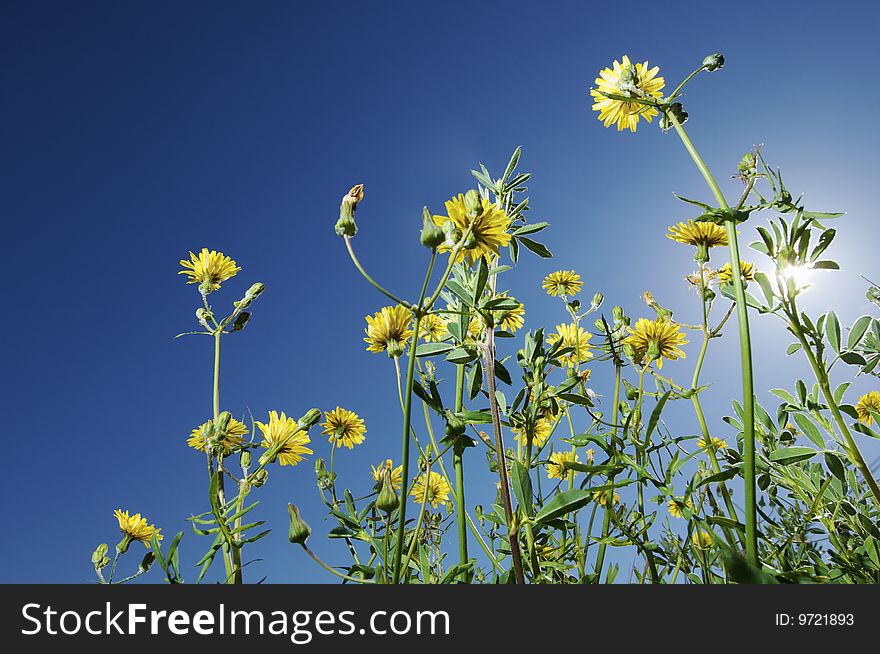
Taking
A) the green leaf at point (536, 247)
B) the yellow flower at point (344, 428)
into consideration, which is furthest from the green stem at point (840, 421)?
the yellow flower at point (344, 428)

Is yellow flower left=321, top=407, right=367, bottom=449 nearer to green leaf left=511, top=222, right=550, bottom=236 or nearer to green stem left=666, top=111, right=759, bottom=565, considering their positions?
green leaf left=511, top=222, right=550, bottom=236

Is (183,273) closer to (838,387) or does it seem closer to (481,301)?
(481,301)

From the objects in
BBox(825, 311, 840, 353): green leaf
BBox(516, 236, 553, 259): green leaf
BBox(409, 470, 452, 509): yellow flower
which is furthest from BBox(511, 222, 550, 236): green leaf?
BBox(409, 470, 452, 509): yellow flower

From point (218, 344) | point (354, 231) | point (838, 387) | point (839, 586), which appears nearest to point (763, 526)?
point (838, 387)

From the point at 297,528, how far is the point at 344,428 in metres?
1.21

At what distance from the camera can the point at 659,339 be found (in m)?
1.69

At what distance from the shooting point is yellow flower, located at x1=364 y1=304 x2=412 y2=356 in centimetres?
124

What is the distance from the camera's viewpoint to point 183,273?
181cm

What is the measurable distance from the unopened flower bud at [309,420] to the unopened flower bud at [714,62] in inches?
50.4

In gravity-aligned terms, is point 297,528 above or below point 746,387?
below

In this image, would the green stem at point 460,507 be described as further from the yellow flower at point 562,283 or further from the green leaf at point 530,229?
the yellow flower at point 562,283

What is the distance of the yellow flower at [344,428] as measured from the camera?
2.16 meters

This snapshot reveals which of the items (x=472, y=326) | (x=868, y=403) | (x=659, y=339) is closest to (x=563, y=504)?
(x=472, y=326)

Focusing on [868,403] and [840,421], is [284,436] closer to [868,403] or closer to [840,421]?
[840,421]
